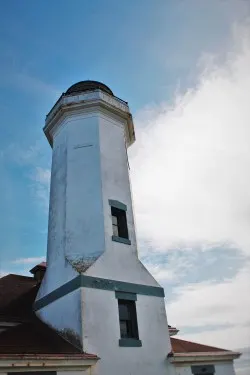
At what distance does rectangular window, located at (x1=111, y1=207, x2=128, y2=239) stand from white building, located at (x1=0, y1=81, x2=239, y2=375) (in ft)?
0.15

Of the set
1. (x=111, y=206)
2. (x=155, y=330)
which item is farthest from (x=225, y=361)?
(x=111, y=206)

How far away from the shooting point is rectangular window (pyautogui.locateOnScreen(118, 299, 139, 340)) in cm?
1203

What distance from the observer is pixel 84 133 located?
1602 cm

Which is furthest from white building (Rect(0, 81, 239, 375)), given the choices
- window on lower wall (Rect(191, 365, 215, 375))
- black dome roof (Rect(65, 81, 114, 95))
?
black dome roof (Rect(65, 81, 114, 95))

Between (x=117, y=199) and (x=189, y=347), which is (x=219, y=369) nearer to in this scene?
(x=189, y=347)

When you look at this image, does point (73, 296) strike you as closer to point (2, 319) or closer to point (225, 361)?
point (2, 319)

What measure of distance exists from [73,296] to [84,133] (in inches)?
313

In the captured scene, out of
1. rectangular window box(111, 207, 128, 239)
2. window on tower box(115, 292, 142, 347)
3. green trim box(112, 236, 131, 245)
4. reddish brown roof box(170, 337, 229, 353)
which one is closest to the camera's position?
window on tower box(115, 292, 142, 347)

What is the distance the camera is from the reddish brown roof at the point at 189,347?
42.7 feet

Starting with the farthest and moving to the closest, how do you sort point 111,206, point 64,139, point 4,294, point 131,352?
1. point 64,139
2. point 4,294
3. point 111,206
4. point 131,352

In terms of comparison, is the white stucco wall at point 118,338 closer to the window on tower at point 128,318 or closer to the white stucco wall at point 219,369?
the window on tower at point 128,318

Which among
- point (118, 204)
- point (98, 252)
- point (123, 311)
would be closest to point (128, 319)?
point (123, 311)

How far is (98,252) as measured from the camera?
42.0 ft

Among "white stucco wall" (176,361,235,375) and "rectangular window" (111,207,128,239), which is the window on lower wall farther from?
"rectangular window" (111,207,128,239)
